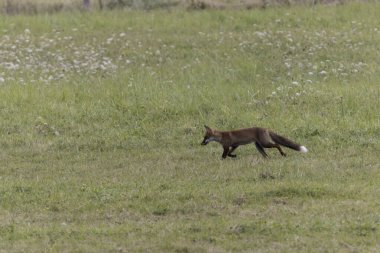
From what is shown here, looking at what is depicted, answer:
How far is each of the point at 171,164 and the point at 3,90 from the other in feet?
17.0

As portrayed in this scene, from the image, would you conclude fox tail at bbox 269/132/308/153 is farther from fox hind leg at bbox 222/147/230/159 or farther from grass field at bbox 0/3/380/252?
fox hind leg at bbox 222/147/230/159

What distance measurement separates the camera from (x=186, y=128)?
13.3 m

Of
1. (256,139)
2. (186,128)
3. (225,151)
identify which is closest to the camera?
(256,139)

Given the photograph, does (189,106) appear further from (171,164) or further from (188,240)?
(188,240)

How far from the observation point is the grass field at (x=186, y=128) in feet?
26.4

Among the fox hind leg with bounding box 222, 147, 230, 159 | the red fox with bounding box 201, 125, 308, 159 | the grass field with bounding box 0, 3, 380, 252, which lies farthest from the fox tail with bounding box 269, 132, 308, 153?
the fox hind leg with bounding box 222, 147, 230, 159

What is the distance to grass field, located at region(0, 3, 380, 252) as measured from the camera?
8055 mm

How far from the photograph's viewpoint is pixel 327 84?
15.4 meters

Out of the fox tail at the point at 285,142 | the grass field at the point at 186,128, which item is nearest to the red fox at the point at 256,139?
the fox tail at the point at 285,142

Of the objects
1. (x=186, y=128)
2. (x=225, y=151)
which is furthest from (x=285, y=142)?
(x=186, y=128)

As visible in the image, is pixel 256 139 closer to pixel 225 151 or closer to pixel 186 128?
pixel 225 151

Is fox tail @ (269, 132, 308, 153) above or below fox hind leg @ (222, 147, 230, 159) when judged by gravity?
above

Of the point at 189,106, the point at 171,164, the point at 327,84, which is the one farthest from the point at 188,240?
the point at 327,84

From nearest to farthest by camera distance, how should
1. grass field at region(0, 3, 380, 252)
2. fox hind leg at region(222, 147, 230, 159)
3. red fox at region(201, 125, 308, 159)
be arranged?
grass field at region(0, 3, 380, 252)
red fox at region(201, 125, 308, 159)
fox hind leg at region(222, 147, 230, 159)
